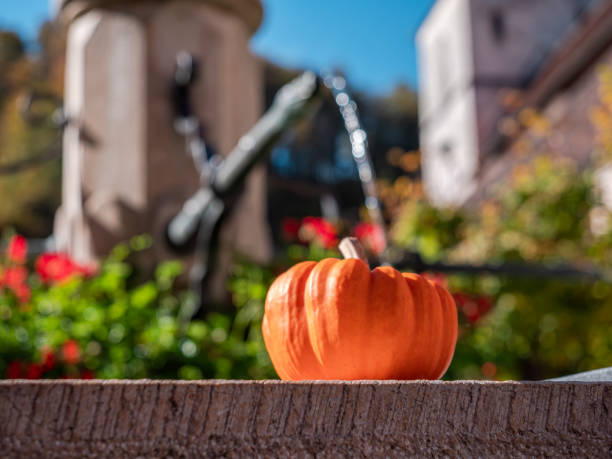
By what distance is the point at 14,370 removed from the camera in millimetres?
2582

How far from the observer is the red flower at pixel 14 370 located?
257 cm

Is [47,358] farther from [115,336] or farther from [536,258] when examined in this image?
[536,258]

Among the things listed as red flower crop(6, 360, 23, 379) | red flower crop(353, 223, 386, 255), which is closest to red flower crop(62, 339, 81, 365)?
red flower crop(6, 360, 23, 379)

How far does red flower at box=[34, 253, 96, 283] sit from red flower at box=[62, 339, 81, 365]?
382mm

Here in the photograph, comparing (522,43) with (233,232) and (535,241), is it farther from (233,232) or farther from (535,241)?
(233,232)

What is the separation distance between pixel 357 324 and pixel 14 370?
187 cm

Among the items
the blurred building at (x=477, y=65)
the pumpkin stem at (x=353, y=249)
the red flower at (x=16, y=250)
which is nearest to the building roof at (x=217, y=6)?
the red flower at (x=16, y=250)

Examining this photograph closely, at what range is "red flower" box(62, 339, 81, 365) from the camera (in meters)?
2.71

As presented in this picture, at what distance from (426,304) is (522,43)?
3161cm

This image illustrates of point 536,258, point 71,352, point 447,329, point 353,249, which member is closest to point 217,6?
point 71,352

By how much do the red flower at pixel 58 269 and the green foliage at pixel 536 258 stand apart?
2.12 metres

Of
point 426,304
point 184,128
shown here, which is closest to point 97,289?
point 184,128

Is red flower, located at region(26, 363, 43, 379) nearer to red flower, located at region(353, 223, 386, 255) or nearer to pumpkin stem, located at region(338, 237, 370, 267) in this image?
pumpkin stem, located at region(338, 237, 370, 267)

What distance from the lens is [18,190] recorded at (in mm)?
16594
